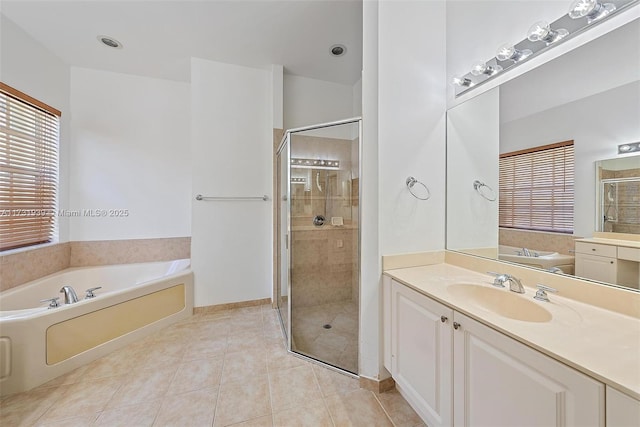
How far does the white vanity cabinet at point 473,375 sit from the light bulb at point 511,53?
1.39 meters

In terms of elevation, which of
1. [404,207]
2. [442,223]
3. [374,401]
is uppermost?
[404,207]

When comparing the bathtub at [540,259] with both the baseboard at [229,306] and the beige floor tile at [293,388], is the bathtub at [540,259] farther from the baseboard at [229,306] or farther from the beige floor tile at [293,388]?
the baseboard at [229,306]

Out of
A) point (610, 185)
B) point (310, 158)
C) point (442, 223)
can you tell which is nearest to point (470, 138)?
point (442, 223)

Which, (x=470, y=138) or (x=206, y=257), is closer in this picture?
(x=470, y=138)

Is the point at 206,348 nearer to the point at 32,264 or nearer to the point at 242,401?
the point at 242,401

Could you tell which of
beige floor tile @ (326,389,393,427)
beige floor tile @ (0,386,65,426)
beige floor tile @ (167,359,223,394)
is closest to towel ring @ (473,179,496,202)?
beige floor tile @ (326,389,393,427)

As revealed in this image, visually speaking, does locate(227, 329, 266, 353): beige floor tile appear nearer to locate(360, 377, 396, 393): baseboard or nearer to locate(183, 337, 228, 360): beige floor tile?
locate(183, 337, 228, 360): beige floor tile

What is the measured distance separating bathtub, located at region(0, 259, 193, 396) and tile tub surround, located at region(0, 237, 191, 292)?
96 millimetres

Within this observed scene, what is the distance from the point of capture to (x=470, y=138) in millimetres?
1553

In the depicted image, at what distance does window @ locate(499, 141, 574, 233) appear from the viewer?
1112mm

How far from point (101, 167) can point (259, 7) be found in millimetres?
2463

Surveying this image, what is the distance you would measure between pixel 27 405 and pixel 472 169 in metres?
3.12

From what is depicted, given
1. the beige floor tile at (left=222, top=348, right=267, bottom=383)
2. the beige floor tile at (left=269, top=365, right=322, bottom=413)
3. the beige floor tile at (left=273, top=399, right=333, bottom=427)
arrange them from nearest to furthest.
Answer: the beige floor tile at (left=273, top=399, right=333, bottom=427) < the beige floor tile at (left=269, top=365, right=322, bottom=413) < the beige floor tile at (left=222, top=348, right=267, bottom=383)

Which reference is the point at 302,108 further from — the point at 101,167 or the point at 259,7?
the point at 101,167
